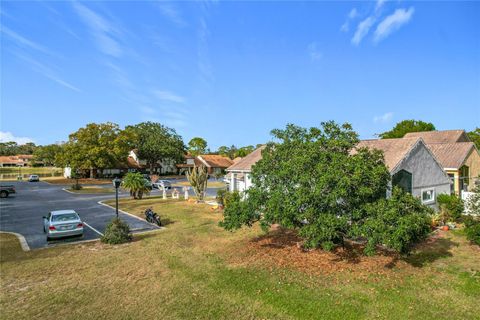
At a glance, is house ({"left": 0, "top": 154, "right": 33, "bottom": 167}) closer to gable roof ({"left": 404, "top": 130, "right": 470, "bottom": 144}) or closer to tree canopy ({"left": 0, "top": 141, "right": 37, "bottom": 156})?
tree canopy ({"left": 0, "top": 141, "right": 37, "bottom": 156})

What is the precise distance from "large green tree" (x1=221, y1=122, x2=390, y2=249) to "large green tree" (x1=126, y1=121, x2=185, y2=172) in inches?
2484

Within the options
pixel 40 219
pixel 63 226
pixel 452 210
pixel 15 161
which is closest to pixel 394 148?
pixel 452 210

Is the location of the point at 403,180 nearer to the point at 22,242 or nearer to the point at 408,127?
the point at 22,242

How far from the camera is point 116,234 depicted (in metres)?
15.2

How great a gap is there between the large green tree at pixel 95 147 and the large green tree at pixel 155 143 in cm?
815

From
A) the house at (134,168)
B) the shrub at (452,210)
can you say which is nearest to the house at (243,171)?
the shrub at (452,210)

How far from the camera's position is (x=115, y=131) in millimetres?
62594

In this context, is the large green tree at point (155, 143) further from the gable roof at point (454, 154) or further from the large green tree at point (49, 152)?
the gable roof at point (454, 154)

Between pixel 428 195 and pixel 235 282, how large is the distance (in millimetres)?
15869

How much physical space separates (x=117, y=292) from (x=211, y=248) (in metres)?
5.30

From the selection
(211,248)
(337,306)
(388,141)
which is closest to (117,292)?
(211,248)

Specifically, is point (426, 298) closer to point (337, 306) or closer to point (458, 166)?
point (337, 306)

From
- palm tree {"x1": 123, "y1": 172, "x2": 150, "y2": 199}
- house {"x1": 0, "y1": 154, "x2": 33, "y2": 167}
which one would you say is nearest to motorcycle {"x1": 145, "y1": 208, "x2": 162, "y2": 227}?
palm tree {"x1": 123, "y1": 172, "x2": 150, "y2": 199}

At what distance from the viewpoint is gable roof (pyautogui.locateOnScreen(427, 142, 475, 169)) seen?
22.9 meters
